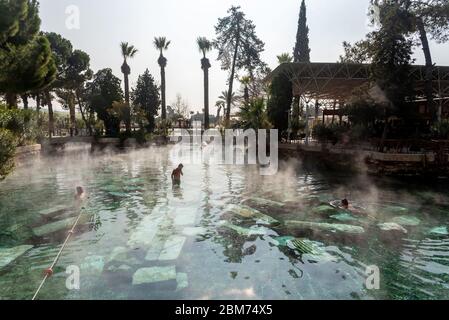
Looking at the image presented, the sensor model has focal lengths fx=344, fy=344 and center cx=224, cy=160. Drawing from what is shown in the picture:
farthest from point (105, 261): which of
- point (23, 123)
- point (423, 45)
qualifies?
point (423, 45)

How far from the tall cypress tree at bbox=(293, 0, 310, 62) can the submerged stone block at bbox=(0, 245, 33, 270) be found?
160 feet

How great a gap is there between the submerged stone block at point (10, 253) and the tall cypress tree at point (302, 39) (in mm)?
48739

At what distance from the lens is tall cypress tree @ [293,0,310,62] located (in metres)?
51.3

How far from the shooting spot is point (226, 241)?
9.39 meters

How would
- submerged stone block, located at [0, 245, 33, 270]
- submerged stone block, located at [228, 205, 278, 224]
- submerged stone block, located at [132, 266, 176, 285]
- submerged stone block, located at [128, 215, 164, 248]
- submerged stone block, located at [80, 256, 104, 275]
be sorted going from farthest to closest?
submerged stone block, located at [228, 205, 278, 224]
submerged stone block, located at [128, 215, 164, 248]
submerged stone block, located at [0, 245, 33, 270]
submerged stone block, located at [80, 256, 104, 275]
submerged stone block, located at [132, 266, 176, 285]

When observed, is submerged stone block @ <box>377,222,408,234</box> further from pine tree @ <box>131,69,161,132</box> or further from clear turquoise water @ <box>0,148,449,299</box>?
pine tree @ <box>131,69,161,132</box>

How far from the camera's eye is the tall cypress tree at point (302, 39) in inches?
2019

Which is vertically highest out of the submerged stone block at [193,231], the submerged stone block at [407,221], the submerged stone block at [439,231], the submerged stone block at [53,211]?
the submerged stone block at [53,211]

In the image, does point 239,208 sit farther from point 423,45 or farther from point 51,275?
point 423,45

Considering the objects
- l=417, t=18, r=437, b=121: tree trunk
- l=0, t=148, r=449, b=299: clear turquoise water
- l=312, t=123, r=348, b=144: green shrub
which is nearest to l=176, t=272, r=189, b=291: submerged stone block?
l=0, t=148, r=449, b=299: clear turquoise water

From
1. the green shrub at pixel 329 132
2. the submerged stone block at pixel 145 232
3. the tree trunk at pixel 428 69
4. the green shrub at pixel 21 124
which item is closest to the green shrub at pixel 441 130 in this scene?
the tree trunk at pixel 428 69

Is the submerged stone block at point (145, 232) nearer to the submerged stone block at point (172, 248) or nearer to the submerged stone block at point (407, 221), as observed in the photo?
the submerged stone block at point (172, 248)

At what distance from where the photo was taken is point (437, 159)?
59.7 feet

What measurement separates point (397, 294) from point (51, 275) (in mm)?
7100
